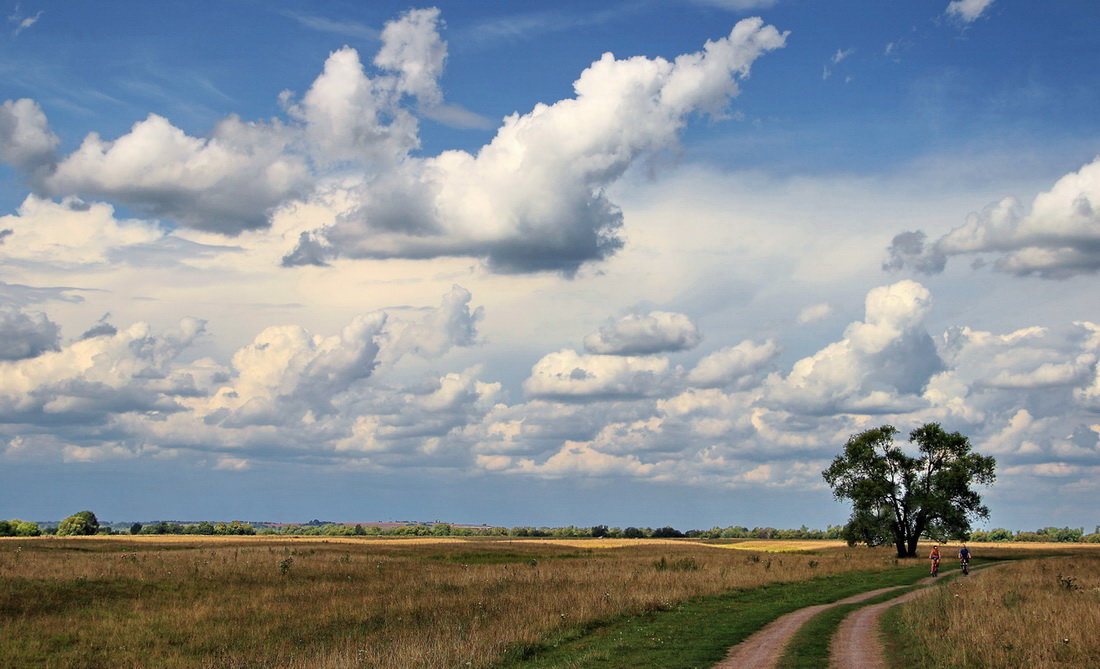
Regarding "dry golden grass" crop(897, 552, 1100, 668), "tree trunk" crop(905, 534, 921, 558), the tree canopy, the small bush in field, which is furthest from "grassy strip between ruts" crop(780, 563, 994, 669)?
the tree canopy

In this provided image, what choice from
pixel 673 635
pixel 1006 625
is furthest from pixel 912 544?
pixel 673 635

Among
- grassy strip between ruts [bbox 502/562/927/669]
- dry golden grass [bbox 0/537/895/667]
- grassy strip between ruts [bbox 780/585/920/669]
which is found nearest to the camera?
grassy strip between ruts [bbox 780/585/920/669]

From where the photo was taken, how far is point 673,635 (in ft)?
84.7

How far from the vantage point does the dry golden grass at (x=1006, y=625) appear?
746 inches

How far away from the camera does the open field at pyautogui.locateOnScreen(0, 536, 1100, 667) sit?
2619cm

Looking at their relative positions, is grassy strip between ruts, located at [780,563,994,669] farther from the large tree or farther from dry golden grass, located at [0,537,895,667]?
the large tree

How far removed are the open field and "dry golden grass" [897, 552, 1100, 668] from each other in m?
3.62

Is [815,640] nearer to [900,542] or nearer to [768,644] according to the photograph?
[768,644]

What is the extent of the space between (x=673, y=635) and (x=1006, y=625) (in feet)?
30.4

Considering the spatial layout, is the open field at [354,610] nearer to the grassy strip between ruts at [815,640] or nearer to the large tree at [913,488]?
Result: the grassy strip between ruts at [815,640]

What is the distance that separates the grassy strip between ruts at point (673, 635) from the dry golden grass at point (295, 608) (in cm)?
91

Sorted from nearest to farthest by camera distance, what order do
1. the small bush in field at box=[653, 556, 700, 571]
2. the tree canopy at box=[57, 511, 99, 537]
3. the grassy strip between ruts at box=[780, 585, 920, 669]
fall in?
the grassy strip between ruts at box=[780, 585, 920, 669]
the small bush in field at box=[653, 556, 700, 571]
the tree canopy at box=[57, 511, 99, 537]

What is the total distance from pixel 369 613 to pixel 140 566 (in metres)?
18.0

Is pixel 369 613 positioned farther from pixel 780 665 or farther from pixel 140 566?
pixel 780 665
